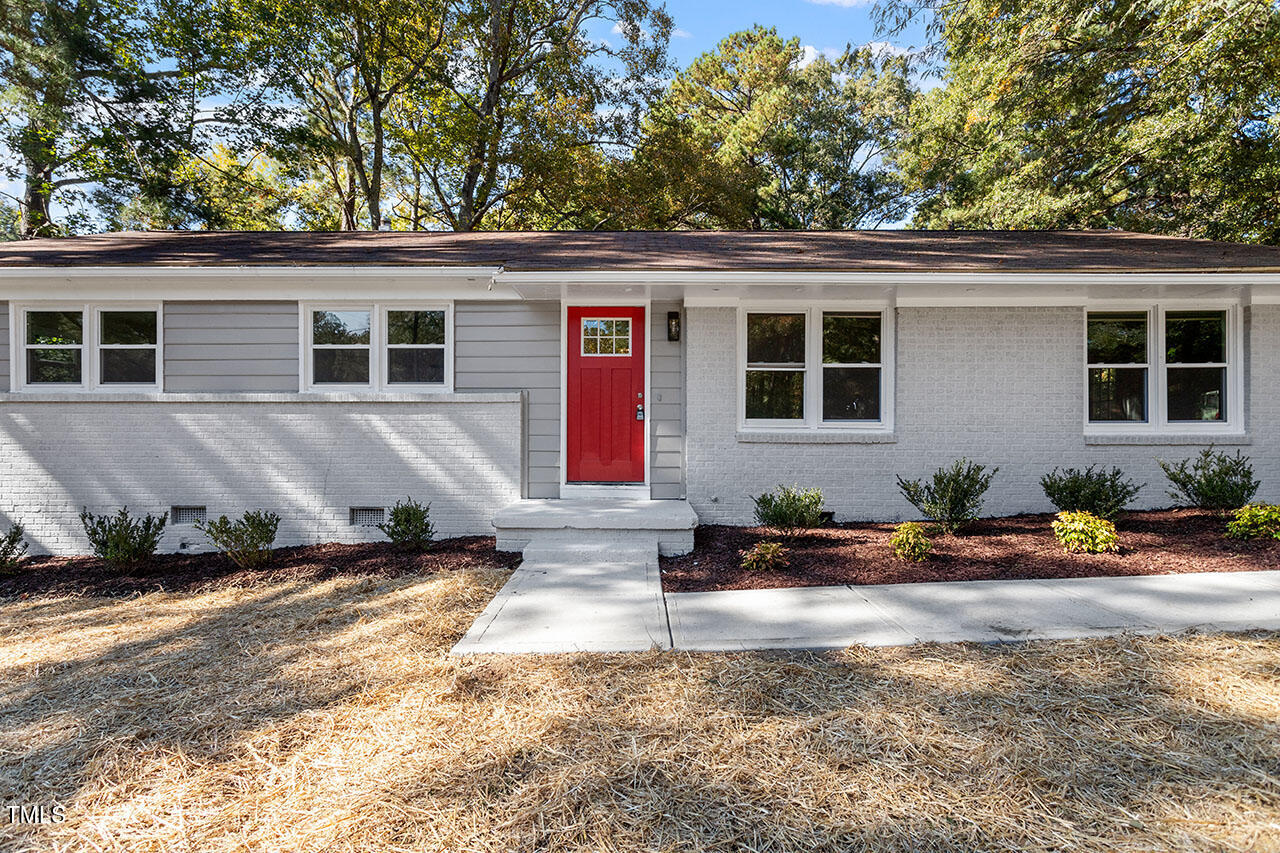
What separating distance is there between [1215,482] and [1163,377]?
4.82ft

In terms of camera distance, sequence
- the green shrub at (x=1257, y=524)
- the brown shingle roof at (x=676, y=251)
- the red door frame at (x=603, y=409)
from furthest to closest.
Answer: the red door frame at (x=603, y=409) < the brown shingle roof at (x=676, y=251) < the green shrub at (x=1257, y=524)

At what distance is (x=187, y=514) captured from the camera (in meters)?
6.66

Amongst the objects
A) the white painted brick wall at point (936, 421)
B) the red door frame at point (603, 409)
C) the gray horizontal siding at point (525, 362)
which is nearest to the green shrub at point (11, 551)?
the gray horizontal siding at point (525, 362)

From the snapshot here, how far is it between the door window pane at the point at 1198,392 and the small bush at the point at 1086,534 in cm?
277

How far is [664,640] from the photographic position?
138 inches

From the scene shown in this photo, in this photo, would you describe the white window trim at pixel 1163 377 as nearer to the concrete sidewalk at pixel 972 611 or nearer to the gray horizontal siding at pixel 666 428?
the concrete sidewalk at pixel 972 611

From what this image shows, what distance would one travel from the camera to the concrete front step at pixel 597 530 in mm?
5559

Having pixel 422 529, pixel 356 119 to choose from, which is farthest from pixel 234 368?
pixel 356 119

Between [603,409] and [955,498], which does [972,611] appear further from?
[603,409]

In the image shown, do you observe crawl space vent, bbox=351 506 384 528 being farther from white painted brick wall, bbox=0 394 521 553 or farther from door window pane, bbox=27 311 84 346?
door window pane, bbox=27 311 84 346

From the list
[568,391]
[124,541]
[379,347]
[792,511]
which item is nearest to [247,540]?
[124,541]

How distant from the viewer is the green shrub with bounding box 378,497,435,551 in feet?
19.3

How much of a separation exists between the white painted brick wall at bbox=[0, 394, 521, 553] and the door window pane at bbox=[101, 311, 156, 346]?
77cm

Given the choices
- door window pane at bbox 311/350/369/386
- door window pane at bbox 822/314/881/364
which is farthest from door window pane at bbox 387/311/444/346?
door window pane at bbox 822/314/881/364
